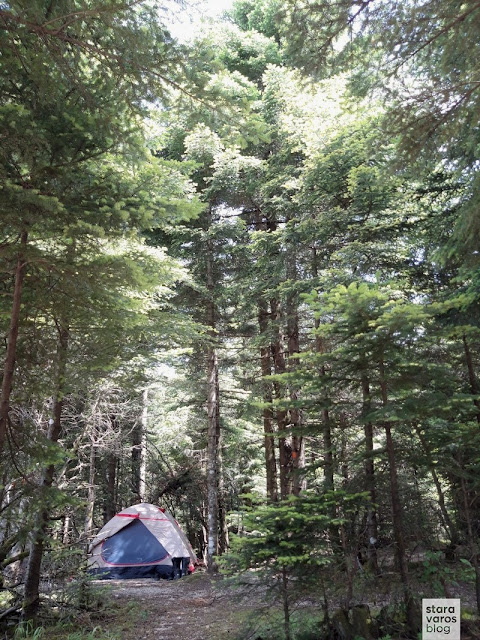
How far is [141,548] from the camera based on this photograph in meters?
11.9

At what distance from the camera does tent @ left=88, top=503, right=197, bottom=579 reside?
38.0 feet

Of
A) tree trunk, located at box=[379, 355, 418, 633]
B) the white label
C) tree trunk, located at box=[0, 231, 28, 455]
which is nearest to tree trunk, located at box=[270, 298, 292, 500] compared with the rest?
tree trunk, located at box=[379, 355, 418, 633]

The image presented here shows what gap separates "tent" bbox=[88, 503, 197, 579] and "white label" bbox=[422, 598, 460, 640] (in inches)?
355

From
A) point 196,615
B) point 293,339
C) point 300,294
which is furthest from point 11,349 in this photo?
point 293,339

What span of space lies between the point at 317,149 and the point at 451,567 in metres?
7.51

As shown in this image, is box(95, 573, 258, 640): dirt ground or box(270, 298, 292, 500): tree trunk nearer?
box(95, 573, 258, 640): dirt ground

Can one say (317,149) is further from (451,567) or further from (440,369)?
(451,567)

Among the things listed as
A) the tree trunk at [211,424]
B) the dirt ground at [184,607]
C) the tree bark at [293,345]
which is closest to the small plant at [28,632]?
the dirt ground at [184,607]

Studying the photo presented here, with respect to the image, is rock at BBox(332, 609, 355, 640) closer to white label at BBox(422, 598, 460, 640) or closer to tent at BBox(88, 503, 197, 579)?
white label at BBox(422, 598, 460, 640)

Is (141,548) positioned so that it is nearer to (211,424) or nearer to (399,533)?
(211,424)

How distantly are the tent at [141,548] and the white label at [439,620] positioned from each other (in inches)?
355

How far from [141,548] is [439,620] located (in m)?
9.49

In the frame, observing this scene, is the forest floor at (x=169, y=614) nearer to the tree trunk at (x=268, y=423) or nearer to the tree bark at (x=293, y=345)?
the tree bark at (x=293, y=345)

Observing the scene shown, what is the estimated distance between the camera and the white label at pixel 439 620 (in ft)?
13.9
